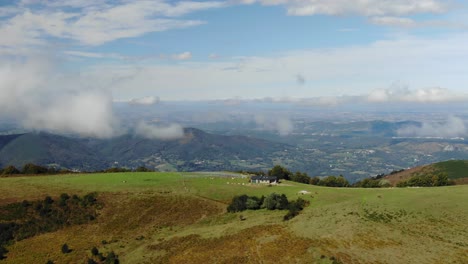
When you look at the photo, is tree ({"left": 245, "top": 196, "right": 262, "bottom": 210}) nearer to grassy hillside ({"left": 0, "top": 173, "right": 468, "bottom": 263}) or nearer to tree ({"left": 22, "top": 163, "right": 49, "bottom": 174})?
grassy hillside ({"left": 0, "top": 173, "right": 468, "bottom": 263})

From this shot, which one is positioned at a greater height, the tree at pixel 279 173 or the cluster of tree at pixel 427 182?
the tree at pixel 279 173

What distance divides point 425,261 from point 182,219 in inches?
2147

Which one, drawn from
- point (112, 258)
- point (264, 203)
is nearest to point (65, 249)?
point (112, 258)

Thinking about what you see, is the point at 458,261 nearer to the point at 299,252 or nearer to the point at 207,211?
the point at 299,252

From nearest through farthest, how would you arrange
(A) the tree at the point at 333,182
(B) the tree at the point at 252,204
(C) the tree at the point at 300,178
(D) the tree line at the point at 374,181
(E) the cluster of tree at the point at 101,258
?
(E) the cluster of tree at the point at 101,258 → (B) the tree at the point at 252,204 → (D) the tree line at the point at 374,181 → (C) the tree at the point at 300,178 → (A) the tree at the point at 333,182

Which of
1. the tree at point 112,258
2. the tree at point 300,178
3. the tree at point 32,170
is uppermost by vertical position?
the tree at point 32,170

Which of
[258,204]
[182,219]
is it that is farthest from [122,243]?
[258,204]

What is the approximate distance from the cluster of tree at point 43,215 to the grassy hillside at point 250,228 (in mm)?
2749

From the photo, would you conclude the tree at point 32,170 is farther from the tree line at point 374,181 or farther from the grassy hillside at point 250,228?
the tree line at point 374,181

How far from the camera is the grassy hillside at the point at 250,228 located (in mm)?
54938

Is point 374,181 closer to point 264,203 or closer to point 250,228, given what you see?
point 264,203

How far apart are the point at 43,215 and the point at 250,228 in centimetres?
5411

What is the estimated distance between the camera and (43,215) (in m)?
88.7

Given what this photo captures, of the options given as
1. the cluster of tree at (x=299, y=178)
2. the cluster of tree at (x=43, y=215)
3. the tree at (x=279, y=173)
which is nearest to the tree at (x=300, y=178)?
the cluster of tree at (x=299, y=178)
